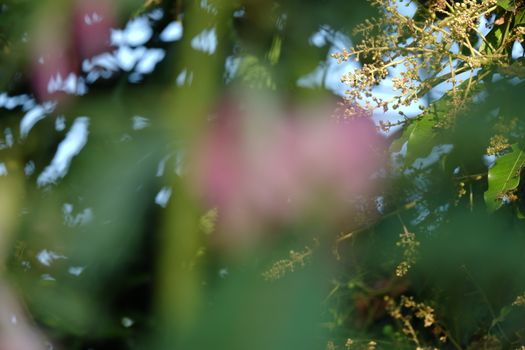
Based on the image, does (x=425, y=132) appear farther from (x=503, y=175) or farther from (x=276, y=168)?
(x=276, y=168)

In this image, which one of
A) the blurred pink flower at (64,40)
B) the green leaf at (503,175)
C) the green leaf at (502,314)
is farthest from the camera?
the blurred pink flower at (64,40)

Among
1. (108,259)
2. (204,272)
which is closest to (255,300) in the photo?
(204,272)

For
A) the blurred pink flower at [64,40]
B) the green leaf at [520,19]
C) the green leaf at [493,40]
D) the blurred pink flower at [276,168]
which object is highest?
the green leaf at [520,19]

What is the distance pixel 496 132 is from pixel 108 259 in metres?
0.51

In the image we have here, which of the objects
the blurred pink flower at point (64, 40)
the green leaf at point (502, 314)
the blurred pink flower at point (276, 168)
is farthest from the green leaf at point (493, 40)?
the blurred pink flower at point (64, 40)

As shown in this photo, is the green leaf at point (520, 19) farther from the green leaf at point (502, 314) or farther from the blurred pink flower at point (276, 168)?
the green leaf at point (502, 314)

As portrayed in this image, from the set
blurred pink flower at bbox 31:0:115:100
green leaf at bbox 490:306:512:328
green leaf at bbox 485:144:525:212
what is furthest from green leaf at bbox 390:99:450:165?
blurred pink flower at bbox 31:0:115:100

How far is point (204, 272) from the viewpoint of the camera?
1039 mm

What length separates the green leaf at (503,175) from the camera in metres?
0.79

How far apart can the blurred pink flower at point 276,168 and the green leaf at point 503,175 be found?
0.18 metres

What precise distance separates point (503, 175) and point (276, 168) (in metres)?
0.27

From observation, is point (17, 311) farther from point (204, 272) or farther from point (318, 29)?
point (318, 29)

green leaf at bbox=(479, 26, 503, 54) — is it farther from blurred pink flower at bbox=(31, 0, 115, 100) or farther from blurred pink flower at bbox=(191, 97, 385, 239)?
blurred pink flower at bbox=(31, 0, 115, 100)

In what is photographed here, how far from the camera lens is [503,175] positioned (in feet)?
2.63
